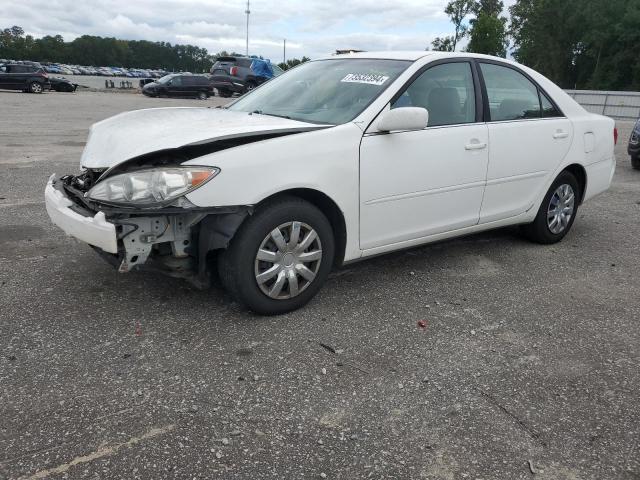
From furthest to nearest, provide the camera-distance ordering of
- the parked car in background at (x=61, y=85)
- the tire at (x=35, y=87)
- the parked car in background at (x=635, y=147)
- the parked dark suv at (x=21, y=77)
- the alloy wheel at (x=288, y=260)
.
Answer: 1. the parked car in background at (x=61, y=85)
2. the tire at (x=35, y=87)
3. the parked dark suv at (x=21, y=77)
4. the parked car in background at (x=635, y=147)
5. the alloy wheel at (x=288, y=260)

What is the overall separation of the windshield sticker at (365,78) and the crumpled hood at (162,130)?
0.60 metres

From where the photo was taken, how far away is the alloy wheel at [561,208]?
502 cm

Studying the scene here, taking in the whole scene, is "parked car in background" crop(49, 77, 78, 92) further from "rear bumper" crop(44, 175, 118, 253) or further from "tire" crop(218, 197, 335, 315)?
"tire" crop(218, 197, 335, 315)

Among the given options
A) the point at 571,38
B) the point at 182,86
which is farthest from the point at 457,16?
the point at 182,86

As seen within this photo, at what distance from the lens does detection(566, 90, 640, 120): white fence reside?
91.1ft

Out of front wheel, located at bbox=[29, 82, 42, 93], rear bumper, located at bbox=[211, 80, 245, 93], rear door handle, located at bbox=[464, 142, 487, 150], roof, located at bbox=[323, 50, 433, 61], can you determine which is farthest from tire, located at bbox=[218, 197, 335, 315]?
front wheel, located at bbox=[29, 82, 42, 93]

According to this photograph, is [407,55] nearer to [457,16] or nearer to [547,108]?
[547,108]

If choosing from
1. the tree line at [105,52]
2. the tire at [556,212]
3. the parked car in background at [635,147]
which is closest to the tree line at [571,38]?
the parked car in background at [635,147]

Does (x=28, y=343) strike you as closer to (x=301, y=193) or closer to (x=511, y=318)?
(x=301, y=193)

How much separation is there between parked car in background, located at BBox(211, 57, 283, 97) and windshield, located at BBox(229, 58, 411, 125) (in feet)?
91.1

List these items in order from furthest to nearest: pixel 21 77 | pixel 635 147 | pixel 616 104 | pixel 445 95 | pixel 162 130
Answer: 1. pixel 21 77
2. pixel 616 104
3. pixel 635 147
4. pixel 445 95
5. pixel 162 130

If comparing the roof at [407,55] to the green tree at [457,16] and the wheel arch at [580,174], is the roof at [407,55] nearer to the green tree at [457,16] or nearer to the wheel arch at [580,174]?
the wheel arch at [580,174]

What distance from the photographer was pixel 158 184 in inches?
115

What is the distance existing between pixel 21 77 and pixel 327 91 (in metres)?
30.6
